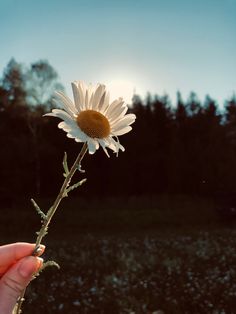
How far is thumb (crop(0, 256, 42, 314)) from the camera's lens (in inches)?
52.4

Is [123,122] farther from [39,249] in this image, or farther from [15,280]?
[15,280]

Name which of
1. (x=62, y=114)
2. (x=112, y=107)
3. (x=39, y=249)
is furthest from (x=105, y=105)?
(x=39, y=249)

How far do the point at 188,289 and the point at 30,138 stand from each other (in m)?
26.9

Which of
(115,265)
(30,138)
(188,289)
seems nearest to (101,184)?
(30,138)

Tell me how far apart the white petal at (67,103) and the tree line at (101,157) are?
107ft

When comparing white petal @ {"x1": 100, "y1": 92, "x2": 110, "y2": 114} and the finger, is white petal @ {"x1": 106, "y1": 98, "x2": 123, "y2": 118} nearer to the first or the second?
white petal @ {"x1": 100, "y1": 92, "x2": 110, "y2": 114}

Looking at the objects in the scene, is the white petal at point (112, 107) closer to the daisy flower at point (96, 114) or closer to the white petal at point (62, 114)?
the daisy flower at point (96, 114)

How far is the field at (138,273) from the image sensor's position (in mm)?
10117

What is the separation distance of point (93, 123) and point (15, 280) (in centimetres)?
47

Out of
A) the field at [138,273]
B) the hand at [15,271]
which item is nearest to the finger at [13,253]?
the hand at [15,271]

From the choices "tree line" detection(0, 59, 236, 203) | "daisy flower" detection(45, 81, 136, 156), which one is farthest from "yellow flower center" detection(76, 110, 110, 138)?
"tree line" detection(0, 59, 236, 203)

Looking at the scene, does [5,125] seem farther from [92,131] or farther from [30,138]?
[92,131]

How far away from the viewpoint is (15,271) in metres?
1.37

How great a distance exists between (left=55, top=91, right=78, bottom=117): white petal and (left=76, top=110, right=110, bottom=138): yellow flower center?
2 centimetres
